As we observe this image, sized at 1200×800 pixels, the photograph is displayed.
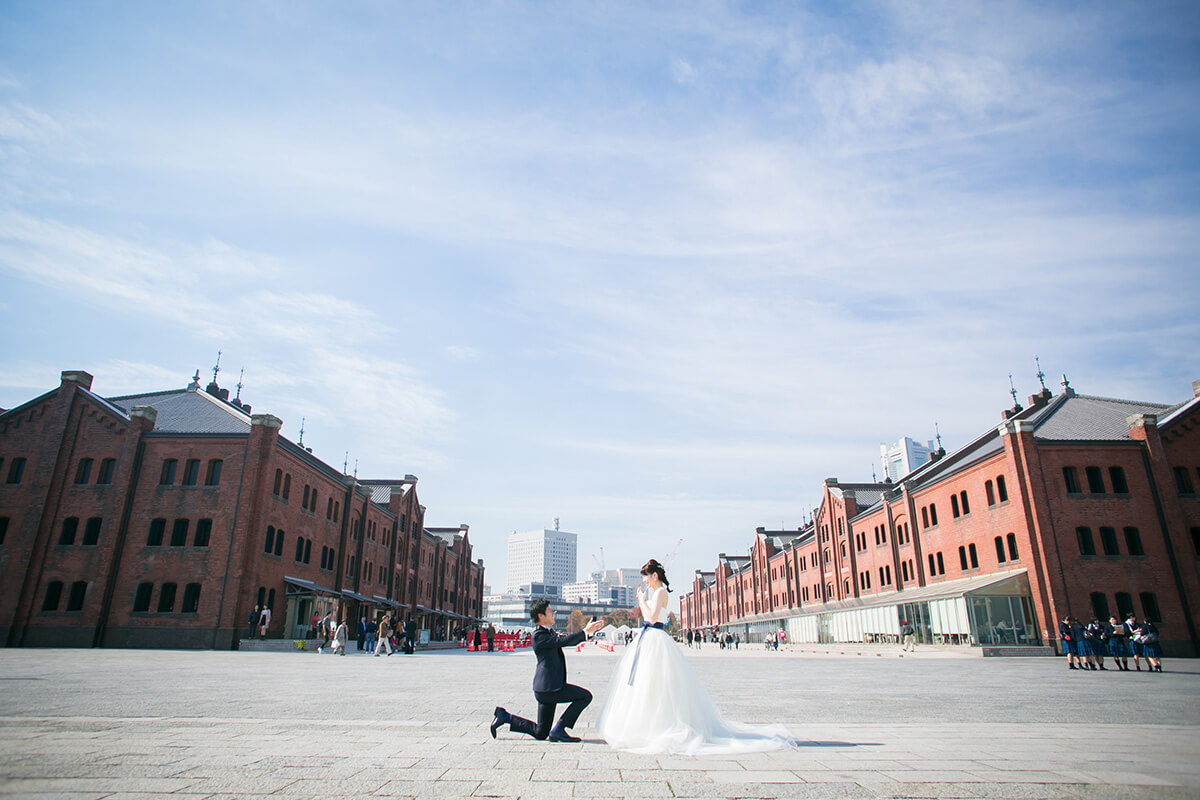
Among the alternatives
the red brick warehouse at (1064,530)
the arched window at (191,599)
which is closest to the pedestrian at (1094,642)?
the red brick warehouse at (1064,530)

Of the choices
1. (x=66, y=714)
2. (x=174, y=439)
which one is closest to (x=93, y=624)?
(x=174, y=439)

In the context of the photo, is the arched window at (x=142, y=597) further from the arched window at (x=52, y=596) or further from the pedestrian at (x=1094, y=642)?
the pedestrian at (x=1094, y=642)

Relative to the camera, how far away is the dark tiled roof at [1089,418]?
33.2 metres

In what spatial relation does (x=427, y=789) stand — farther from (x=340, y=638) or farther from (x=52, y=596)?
(x=52, y=596)

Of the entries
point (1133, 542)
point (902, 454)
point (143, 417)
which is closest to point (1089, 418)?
point (1133, 542)

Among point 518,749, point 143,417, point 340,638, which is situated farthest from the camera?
point 143,417

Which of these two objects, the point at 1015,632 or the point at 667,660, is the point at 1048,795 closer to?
the point at 667,660

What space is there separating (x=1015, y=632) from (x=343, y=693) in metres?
31.3

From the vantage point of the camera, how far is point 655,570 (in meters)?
7.51

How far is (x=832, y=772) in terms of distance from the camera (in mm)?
5418

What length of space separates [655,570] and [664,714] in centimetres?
151

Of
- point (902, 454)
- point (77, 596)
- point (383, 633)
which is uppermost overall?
point (902, 454)

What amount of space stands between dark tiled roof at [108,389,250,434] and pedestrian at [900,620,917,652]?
37.0m

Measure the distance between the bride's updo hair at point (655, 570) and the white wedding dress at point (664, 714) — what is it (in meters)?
0.51
